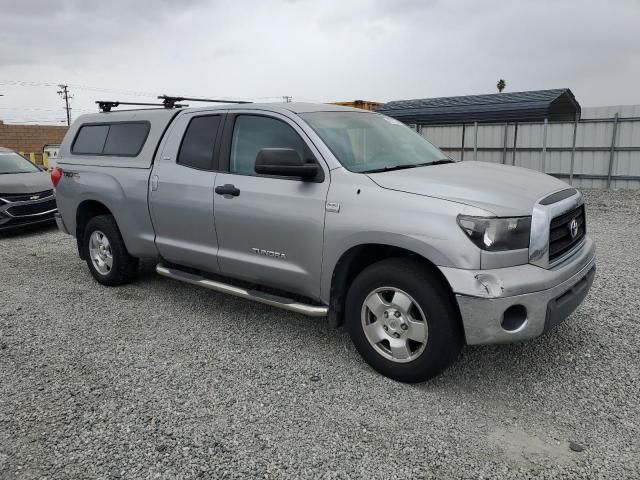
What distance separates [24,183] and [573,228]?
882cm

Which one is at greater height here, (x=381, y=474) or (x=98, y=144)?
(x=98, y=144)

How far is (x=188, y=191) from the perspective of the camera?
427 centimetres

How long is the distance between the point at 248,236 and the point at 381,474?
79.7 inches

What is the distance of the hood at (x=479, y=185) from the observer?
9.62ft

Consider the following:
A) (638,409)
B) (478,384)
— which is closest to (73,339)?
(478,384)

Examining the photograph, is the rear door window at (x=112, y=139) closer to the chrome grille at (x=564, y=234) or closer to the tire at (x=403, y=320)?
the tire at (x=403, y=320)

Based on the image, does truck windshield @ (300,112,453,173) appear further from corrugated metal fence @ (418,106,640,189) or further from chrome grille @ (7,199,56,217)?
corrugated metal fence @ (418,106,640,189)

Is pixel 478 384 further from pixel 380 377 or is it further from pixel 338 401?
pixel 338 401

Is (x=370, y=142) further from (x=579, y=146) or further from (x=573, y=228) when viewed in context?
(x=579, y=146)

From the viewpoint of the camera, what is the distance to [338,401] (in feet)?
10.2

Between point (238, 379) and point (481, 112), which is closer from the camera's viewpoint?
point (238, 379)

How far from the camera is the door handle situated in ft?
12.8

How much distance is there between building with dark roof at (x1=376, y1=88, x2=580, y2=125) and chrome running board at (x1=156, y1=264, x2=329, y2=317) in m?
13.4

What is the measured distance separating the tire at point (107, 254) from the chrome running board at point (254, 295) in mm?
624
